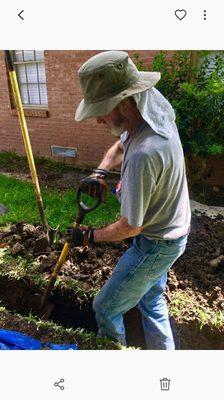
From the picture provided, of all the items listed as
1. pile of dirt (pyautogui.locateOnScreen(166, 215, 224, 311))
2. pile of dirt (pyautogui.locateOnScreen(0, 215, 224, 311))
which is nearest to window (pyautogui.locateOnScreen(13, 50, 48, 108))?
pile of dirt (pyautogui.locateOnScreen(0, 215, 224, 311))

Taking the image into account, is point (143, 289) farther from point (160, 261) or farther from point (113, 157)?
point (113, 157)

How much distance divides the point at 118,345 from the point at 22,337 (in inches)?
19.0

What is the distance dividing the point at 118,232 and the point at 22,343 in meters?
0.77

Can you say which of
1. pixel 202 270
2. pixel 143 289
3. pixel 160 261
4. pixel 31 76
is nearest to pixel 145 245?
pixel 160 261

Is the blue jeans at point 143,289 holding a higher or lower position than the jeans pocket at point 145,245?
lower

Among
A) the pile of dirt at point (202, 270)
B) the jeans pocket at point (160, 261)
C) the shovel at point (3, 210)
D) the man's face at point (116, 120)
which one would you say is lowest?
the pile of dirt at point (202, 270)

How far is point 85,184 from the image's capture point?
160 cm

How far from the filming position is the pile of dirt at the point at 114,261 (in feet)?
6.90

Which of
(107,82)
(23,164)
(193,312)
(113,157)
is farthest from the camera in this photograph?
(23,164)

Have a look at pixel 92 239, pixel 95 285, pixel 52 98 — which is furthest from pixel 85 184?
pixel 52 98

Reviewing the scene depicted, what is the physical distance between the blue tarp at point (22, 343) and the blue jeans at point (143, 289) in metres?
0.23

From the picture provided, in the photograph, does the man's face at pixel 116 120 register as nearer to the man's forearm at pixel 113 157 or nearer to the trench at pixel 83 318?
the man's forearm at pixel 113 157

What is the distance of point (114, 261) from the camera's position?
7.54 feet
